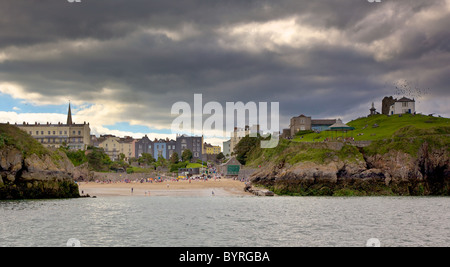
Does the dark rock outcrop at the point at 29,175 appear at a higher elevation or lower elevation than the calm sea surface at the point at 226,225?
higher

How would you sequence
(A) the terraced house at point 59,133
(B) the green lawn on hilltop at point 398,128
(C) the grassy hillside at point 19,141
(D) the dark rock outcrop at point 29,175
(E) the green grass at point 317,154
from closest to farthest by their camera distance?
(D) the dark rock outcrop at point 29,175, (C) the grassy hillside at point 19,141, (E) the green grass at point 317,154, (B) the green lawn on hilltop at point 398,128, (A) the terraced house at point 59,133

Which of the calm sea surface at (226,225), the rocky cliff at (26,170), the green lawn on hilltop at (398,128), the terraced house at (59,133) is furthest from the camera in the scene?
the terraced house at (59,133)

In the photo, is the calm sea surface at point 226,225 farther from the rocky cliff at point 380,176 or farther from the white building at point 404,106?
the white building at point 404,106

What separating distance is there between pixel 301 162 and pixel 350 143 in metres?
12.9

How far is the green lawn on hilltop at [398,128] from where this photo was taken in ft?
255

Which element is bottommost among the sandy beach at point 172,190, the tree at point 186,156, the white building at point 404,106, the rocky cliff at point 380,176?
the sandy beach at point 172,190

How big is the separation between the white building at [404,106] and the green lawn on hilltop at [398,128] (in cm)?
579

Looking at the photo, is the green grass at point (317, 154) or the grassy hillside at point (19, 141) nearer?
the grassy hillside at point (19, 141)

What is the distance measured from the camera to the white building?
388 ft

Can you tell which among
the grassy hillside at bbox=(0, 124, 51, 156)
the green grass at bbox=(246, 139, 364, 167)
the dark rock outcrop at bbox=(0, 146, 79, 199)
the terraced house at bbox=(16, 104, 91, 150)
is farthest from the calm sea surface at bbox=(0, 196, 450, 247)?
the terraced house at bbox=(16, 104, 91, 150)

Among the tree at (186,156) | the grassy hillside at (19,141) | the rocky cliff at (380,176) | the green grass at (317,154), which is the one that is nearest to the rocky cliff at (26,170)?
the grassy hillside at (19,141)

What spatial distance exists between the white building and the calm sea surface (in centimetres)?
7948

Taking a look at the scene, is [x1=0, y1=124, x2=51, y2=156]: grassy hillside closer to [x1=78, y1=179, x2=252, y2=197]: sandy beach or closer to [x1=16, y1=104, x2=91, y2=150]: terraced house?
[x1=78, y1=179, x2=252, y2=197]: sandy beach
